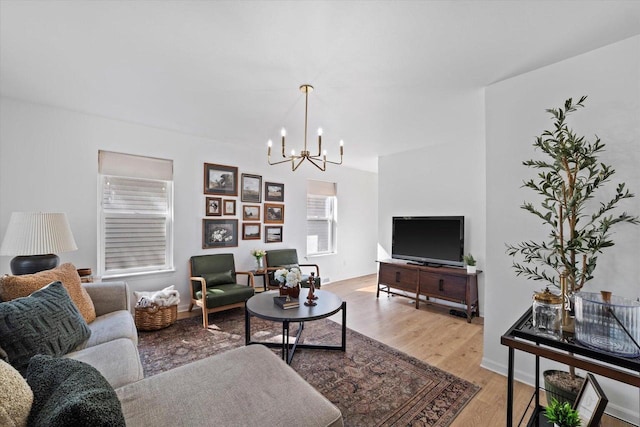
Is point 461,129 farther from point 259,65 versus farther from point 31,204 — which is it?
point 31,204

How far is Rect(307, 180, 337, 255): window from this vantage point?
545cm

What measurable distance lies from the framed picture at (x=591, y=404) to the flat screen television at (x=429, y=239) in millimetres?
2788

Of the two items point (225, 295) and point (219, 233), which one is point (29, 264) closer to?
point (225, 295)

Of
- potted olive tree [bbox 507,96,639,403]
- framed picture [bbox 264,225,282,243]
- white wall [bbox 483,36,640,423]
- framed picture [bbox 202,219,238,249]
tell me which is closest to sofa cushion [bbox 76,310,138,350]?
framed picture [bbox 202,219,238,249]

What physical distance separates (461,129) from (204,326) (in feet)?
13.3

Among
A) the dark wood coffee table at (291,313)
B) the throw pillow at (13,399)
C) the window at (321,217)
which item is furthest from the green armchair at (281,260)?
the throw pillow at (13,399)

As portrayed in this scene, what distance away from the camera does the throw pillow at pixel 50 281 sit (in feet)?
5.65

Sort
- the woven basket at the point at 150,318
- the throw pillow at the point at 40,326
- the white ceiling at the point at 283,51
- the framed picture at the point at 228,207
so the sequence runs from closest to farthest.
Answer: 1. the throw pillow at the point at 40,326
2. the white ceiling at the point at 283,51
3. the woven basket at the point at 150,318
4. the framed picture at the point at 228,207

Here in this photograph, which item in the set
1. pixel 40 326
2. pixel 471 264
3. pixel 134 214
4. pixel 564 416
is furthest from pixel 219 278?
pixel 564 416

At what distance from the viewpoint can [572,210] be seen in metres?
1.67

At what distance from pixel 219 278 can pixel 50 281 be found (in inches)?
75.1

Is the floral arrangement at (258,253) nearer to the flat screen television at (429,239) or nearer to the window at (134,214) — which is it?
the window at (134,214)

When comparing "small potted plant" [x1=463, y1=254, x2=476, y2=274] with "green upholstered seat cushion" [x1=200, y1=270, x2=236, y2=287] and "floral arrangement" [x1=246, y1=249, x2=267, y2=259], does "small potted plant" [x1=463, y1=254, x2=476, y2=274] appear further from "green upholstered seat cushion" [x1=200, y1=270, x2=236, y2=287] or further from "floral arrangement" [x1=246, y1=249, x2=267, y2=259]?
"green upholstered seat cushion" [x1=200, y1=270, x2=236, y2=287]

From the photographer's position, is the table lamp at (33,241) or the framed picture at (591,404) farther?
the table lamp at (33,241)
